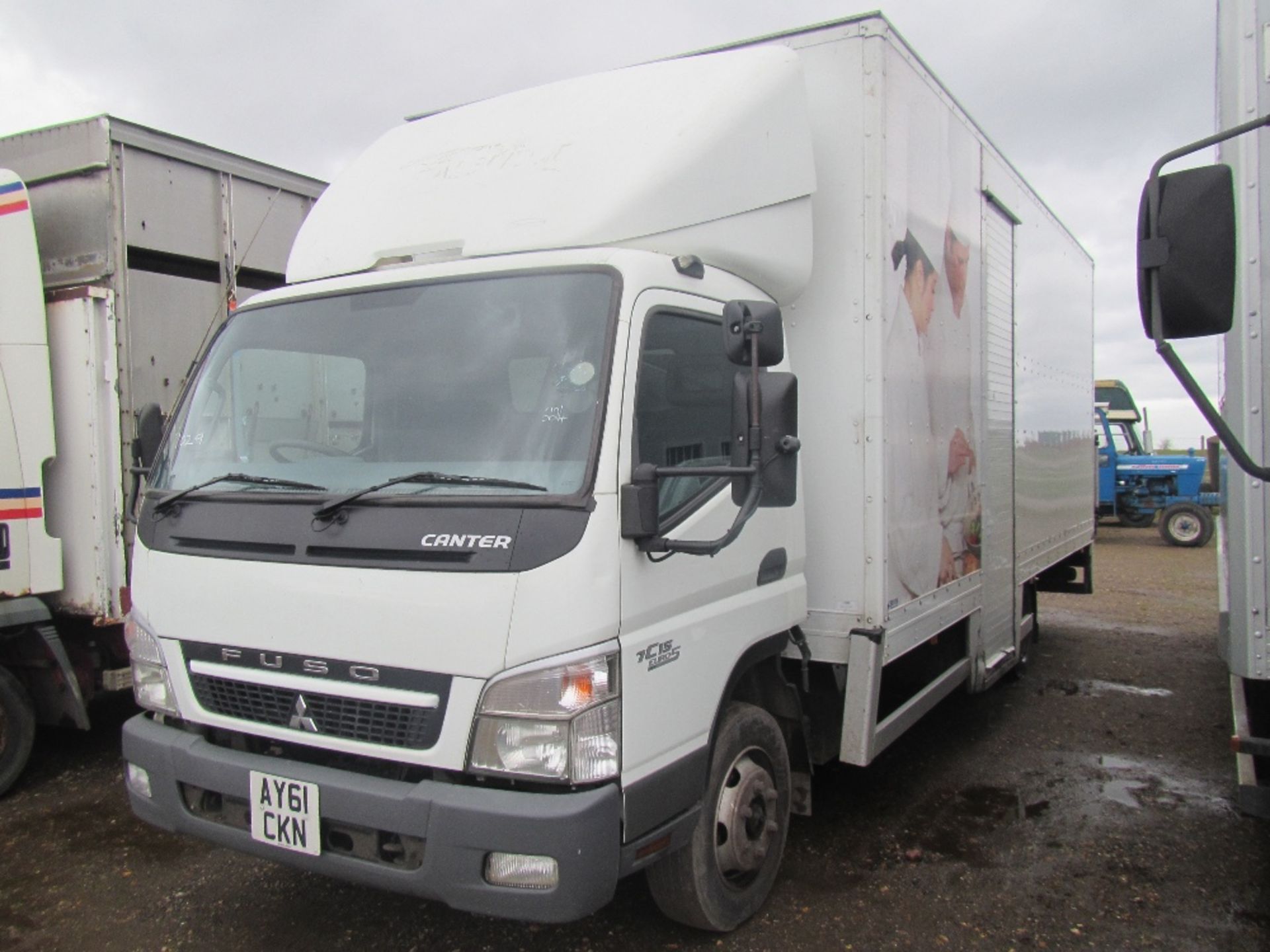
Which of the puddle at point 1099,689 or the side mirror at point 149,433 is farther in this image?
the puddle at point 1099,689

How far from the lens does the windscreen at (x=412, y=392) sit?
291 cm

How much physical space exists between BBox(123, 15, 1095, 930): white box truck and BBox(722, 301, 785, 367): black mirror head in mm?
16

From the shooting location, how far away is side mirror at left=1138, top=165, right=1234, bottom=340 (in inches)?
86.4

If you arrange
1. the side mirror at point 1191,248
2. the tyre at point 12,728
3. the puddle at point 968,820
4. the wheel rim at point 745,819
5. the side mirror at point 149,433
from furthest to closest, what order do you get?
the tyre at point 12,728 < the puddle at point 968,820 < the side mirror at point 149,433 < the wheel rim at point 745,819 < the side mirror at point 1191,248

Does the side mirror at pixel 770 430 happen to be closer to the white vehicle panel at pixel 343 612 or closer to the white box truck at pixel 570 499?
the white box truck at pixel 570 499

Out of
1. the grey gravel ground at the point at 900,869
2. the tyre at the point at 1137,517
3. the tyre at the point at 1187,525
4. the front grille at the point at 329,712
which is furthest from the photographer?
the tyre at the point at 1137,517

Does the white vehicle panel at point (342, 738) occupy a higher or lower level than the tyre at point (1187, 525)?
higher

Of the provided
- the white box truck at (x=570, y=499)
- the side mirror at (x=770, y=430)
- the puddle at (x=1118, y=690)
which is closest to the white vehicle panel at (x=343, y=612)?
the white box truck at (x=570, y=499)

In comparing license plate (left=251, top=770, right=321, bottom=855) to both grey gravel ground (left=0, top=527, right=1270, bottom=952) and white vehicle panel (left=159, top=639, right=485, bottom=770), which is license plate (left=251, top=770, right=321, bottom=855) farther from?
grey gravel ground (left=0, top=527, right=1270, bottom=952)

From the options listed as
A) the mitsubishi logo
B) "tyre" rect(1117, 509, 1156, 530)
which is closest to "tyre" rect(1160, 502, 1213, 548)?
"tyre" rect(1117, 509, 1156, 530)

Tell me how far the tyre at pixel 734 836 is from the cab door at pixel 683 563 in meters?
0.26

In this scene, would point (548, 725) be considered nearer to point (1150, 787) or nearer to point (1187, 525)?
point (1150, 787)

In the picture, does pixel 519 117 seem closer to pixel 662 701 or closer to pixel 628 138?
pixel 628 138

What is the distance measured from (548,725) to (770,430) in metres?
1.08
